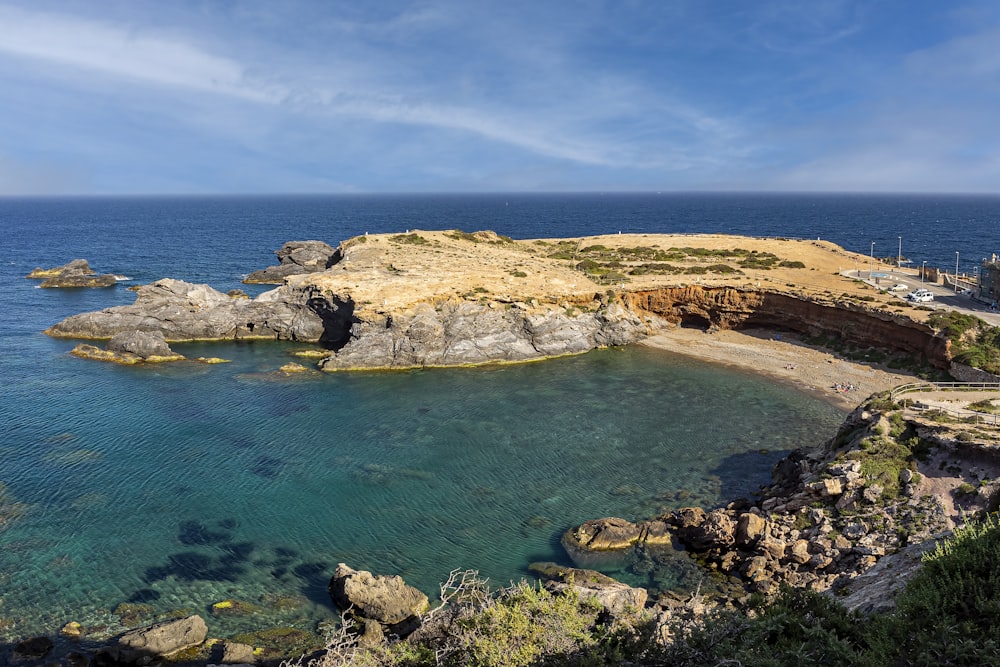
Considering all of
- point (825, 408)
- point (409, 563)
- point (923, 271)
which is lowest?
point (409, 563)

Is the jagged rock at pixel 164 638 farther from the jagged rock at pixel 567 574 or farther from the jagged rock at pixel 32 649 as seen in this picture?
the jagged rock at pixel 567 574

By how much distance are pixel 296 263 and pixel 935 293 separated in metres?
89.2

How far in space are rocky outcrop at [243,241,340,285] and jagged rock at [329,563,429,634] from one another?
247 ft

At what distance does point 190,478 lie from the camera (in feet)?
112

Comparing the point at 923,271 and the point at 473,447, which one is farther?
the point at 923,271

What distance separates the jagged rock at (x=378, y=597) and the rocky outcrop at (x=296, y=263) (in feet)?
247

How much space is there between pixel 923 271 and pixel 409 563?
231 ft

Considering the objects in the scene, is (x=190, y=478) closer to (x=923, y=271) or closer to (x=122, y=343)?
(x=122, y=343)

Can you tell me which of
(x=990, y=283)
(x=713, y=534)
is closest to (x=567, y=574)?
(x=713, y=534)

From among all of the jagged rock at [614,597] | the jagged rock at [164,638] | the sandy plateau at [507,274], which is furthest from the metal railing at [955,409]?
the jagged rock at [164,638]

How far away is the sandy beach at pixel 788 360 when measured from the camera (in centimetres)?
4634

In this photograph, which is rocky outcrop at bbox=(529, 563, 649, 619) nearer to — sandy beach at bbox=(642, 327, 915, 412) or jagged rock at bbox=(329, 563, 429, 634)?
jagged rock at bbox=(329, 563, 429, 634)

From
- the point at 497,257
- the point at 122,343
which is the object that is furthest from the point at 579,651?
the point at 497,257

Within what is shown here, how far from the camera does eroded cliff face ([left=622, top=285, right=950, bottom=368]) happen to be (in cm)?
4928
